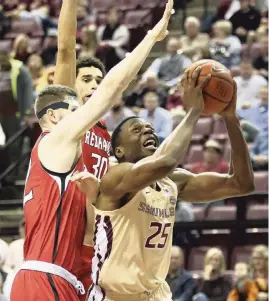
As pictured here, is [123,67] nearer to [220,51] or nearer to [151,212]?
[151,212]

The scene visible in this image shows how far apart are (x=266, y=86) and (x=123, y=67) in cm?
690

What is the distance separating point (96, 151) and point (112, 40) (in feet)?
29.6

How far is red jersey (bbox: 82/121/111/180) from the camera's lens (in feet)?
21.2

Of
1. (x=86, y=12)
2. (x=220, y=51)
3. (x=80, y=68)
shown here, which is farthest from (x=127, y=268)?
(x=86, y=12)

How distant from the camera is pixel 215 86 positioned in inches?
227

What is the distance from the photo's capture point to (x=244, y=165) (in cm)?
628

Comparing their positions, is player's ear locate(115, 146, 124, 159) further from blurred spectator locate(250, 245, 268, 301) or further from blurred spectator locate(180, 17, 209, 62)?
blurred spectator locate(180, 17, 209, 62)

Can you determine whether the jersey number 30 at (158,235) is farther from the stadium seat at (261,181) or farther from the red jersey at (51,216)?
the stadium seat at (261,181)

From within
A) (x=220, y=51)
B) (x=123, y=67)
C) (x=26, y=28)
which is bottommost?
(x=123, y=67)

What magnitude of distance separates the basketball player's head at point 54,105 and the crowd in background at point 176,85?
3.57 m

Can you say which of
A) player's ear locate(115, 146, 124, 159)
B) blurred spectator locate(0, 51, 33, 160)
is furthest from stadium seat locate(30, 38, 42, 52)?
player's ear locate(115, 146, 124, 159)

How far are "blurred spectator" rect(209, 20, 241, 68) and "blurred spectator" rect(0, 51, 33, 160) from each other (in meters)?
2.43

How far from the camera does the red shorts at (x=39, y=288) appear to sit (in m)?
5.75

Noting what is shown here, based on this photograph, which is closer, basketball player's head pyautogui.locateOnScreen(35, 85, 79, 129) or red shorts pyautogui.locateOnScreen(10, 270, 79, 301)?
red shorts pyautogui.locateOnScreen(10, 270, 79, 301)
